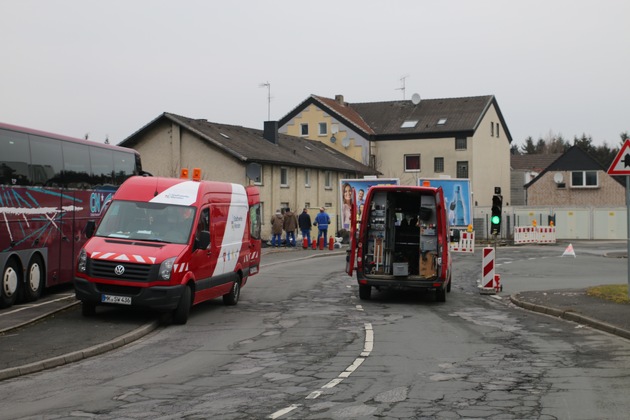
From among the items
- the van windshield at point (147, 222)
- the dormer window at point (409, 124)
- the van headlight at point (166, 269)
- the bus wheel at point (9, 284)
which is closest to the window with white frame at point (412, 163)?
the dormer window at point (409, 124)

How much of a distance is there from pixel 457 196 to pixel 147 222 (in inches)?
1003

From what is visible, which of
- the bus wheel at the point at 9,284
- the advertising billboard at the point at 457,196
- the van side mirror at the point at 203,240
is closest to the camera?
the van side mirror at the point at 203,240

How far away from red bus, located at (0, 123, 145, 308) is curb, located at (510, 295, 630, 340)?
10929 mm

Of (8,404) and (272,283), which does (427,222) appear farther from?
(8,404)

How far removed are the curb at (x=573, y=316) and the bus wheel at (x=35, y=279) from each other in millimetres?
10938

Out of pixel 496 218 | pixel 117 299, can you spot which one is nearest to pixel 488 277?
pixel 496 218

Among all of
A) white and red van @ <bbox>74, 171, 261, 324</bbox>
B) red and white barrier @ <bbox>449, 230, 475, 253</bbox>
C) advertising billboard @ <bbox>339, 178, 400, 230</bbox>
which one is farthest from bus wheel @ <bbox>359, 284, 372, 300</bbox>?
red and white barrier @ <bbox>449, 230, 475, 253</bbox>

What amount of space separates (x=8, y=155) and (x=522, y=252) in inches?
1331

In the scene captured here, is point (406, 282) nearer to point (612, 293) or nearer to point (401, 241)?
point (401, 241)

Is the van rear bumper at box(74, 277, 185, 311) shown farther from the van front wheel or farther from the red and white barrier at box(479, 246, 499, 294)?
the red and white barrier at box(479, 246, 499, 294)

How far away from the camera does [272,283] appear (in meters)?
25.2

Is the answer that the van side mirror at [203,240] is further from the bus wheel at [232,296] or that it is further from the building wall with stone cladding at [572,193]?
the building wall with stone cladding at [572,193]

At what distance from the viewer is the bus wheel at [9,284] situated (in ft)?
58.1

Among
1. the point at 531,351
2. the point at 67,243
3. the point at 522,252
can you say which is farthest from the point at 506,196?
the point at 531,351
